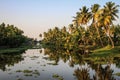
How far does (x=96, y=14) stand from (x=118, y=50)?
17.8 meters

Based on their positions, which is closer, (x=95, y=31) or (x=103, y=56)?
(x=103, y=56)

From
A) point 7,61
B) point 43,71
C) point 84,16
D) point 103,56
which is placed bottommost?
point 43,71

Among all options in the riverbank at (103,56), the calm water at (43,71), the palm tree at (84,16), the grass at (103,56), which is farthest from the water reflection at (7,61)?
the palm tree at (84,16)

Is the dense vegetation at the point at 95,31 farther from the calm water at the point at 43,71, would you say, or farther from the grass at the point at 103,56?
the calm water at the point at 43,71

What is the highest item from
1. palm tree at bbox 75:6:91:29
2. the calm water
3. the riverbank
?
palm tree at bbox 75:6:91:29

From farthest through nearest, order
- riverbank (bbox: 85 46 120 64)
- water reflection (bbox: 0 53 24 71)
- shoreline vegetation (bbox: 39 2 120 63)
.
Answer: shoreline vegetation (bbox: 39 2 120 63) → riverbank (bbox: 85 46 120 64) → water reflection (bbox: 0 53 24 71)

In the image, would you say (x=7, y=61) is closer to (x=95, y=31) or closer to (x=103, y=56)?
(x=103, y=56)

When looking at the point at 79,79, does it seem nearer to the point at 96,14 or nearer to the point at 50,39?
the point at 96,14

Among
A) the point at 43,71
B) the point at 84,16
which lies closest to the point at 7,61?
the point at 43,71

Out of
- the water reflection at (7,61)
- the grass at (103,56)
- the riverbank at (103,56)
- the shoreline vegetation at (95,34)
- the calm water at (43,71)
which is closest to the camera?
the calm water at (43,71)

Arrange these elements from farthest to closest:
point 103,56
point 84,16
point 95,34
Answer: point 95,34 → point 84,16 → point 103,56

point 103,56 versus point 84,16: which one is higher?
point 84,16

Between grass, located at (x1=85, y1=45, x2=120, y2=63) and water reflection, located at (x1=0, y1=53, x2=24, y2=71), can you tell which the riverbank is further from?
water reflection, located at (x1=0, y1=53, x2=24, y2=71)

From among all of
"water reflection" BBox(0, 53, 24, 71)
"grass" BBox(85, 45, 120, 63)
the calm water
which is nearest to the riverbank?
"grass" BBox(85, 45, 120, 63)
